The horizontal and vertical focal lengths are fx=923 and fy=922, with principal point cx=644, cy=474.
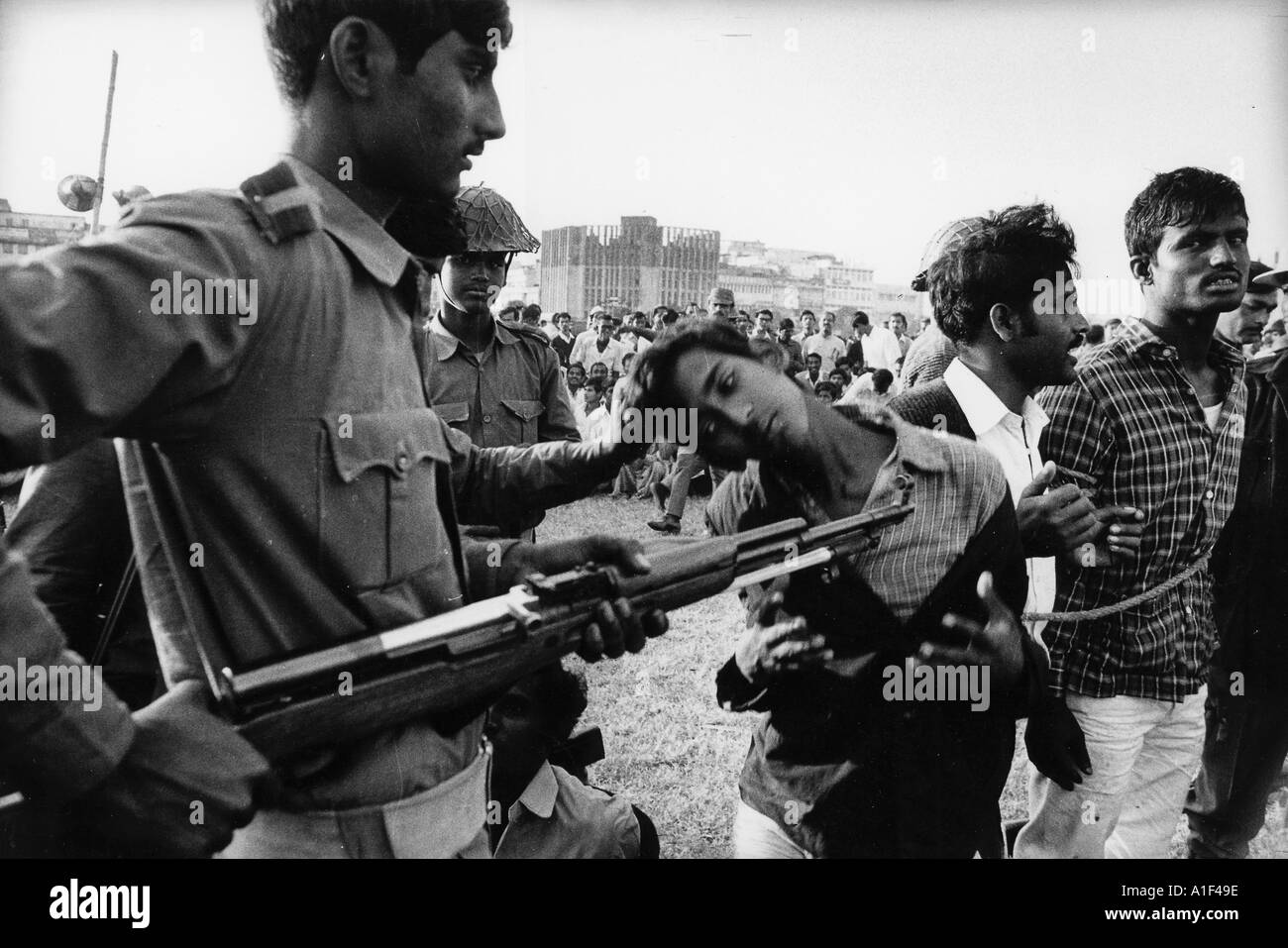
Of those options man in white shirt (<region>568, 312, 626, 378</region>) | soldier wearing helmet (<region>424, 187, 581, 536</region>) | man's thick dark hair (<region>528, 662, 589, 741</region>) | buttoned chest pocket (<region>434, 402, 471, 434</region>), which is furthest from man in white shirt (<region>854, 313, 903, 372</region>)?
man's thick dark hair (<region>528, 662, 589, 741</region>)

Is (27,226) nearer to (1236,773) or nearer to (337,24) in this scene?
(337,24)

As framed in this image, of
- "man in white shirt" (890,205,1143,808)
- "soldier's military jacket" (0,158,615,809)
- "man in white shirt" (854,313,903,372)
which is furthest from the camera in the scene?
"man in white shirt" (854,313,903,372)

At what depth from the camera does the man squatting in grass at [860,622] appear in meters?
1.81

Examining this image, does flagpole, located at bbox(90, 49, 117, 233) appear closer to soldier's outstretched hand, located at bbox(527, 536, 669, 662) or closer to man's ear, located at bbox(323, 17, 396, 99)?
man's ear, located at bbox(323, 17, 396, 99)

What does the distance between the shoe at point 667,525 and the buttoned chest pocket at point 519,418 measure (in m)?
2.07

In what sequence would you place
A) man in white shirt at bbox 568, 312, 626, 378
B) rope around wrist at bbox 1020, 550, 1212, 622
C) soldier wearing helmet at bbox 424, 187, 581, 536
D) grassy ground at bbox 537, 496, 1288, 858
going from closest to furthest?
1. rope around wrist at bbox 1020, 550, 1212, 622
2. grassy ground at bbox 537, 496, 1288, 858
3. soldier wearing helmet at bbox 424, 187, 581, 536
4. man in white shirt at bbox 568, 312, 626, 378

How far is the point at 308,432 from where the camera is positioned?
4.26 feet

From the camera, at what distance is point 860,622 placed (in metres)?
1.88

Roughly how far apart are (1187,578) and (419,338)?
213 cm

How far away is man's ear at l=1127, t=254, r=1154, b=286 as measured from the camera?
101 inches

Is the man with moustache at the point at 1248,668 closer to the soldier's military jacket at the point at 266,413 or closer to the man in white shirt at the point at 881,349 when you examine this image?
the soldier's military jacket at the point at 266,413
